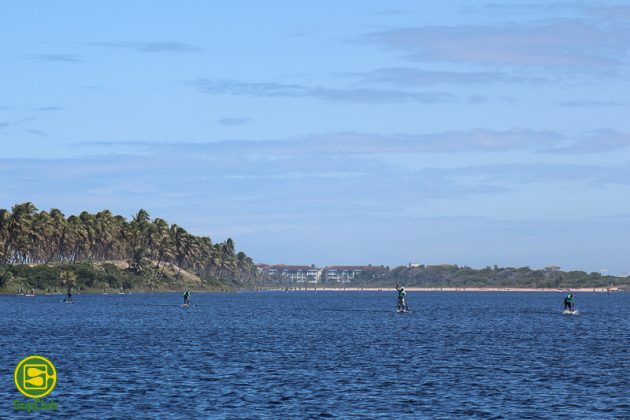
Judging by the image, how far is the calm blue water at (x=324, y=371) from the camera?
5438cm

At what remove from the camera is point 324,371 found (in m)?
71.4

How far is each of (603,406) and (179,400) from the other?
22.9 metres

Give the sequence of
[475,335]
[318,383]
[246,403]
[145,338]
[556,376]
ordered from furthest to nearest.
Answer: [475,335]
[145,338]
[556,376]
[318,383]
[246,403]

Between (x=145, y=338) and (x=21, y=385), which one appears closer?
(x=21, y=385)

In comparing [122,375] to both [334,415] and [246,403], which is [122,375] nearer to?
[246,403]

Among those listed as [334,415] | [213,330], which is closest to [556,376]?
[334,415]

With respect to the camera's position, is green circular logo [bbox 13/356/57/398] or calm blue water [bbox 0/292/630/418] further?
green circular logo [bbox 13/356/57/398]

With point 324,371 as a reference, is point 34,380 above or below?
above

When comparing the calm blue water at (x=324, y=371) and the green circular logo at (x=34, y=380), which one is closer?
the calm blue water at (x=324, y=371)

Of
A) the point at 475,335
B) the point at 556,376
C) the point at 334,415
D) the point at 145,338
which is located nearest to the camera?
the point at 334,415

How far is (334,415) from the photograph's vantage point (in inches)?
2035

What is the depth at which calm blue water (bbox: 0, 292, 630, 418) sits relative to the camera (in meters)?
54.4

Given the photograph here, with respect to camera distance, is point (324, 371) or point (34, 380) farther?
point (324, 371)

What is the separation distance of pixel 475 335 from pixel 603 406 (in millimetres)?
59110
